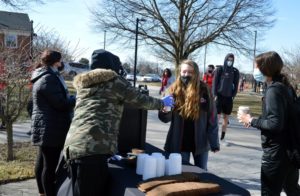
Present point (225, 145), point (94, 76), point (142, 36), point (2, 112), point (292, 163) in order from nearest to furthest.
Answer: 1. point (94, 76)
2. point (292, 163)
3. point (2, 112)
4. point (225, 145)
5. point (142, 36)

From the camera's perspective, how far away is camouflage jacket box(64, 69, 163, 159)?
3.20 m

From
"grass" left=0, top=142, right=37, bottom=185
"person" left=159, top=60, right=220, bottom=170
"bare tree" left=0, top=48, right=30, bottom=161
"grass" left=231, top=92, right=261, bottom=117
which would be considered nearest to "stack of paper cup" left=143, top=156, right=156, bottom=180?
"person" left=159, top=60, right=220, bottom=170

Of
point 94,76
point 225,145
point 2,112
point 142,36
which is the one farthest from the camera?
point 142,36

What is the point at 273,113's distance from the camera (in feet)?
11.0

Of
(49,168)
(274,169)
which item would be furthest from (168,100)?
(49,168)

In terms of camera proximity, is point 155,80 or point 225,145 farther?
point 155,80

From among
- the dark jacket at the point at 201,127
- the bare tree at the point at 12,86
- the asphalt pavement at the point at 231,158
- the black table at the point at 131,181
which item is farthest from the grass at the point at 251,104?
the black table at the point at 131,181

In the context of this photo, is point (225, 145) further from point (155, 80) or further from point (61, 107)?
point (155, 80)

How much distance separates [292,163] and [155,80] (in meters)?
62.3

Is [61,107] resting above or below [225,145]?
above

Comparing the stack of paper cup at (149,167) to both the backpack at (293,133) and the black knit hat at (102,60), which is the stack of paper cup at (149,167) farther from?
the backpack at (293,133)

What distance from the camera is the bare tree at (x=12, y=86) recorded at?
6453mm

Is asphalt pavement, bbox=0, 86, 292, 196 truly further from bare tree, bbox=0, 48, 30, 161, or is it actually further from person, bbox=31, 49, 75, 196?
bare tree, bbox=0, 48, 30, 161

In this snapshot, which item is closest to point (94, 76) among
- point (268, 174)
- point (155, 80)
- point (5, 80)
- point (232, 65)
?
point (268, 174)
